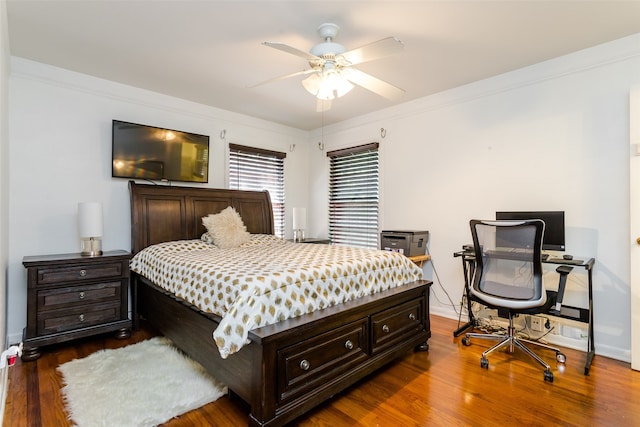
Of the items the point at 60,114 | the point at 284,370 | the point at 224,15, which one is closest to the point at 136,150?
the point at 60,114

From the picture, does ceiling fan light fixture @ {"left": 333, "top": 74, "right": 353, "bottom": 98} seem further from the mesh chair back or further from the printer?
the printer

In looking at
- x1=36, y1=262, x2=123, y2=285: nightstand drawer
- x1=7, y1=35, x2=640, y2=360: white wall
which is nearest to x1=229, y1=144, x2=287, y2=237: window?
x1=7, y1=35, x2=640, y2=360: white wall

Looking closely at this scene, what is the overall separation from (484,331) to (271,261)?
2259mm

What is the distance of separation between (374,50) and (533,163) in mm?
2001

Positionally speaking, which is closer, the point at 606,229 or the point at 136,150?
the point at 606,229

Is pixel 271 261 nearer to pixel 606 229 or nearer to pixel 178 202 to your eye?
pixel 178 202

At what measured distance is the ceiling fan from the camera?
2.03m

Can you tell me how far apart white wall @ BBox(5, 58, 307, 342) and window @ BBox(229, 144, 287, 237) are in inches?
39.4

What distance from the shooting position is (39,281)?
2555mm

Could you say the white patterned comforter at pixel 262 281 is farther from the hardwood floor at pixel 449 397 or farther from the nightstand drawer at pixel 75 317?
the hardwood floor at pixel 449 397

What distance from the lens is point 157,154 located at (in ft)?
11.7

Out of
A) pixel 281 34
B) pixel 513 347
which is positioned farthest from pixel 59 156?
pixel 513 347

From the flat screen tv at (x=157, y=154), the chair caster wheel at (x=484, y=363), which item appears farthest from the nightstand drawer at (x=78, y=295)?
the chair caster wheel at (x=484, y=363)

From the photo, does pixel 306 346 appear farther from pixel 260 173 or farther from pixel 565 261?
pixel 260 173
